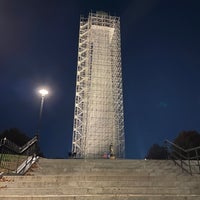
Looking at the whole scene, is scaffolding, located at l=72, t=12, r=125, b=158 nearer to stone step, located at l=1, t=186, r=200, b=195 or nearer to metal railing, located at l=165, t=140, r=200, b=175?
metal railing, located at l=165, t=140, r=200, b=175

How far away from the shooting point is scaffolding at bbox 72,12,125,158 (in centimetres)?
3147

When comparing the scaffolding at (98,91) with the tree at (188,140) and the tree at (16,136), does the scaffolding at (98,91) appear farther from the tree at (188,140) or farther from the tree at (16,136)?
the tree at (16,136)

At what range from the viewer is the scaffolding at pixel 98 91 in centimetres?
3147

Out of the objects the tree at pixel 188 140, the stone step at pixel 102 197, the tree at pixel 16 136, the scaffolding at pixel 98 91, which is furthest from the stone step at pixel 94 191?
the tree at pixel 16 136

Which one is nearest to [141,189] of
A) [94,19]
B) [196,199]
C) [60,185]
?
[196,199]

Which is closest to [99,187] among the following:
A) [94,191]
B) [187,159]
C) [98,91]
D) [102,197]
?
[94,191]

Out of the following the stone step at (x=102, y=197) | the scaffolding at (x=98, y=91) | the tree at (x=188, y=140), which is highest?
the scaffolding at (x=98, y=91)

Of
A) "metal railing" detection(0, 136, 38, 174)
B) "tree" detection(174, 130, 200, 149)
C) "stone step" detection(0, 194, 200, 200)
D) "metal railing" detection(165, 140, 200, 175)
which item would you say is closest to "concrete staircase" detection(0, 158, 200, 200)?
"stone step" detection(0, 194, 200, 200)

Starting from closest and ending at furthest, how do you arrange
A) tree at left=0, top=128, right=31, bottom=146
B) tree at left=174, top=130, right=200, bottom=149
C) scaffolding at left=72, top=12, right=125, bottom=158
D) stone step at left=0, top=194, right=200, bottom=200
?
1. stone step at left=0, top=194, right=200, bottom=200
2. scaffolding at left=72, top=12, right=125, bottom=158
3. tree at left=174, top=130, right=200, bottom=149
4. tree at left=0, top=128, right=31, bottom=146

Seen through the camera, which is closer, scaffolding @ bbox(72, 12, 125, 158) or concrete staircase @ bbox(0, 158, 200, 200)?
concrete staircase @ bbox(0, 158, 200, 200)

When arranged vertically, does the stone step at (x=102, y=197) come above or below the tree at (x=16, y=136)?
below

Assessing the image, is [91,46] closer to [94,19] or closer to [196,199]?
[94,19]

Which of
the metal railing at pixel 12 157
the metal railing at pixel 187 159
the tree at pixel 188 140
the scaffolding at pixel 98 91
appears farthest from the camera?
the tree at pixel 188 140

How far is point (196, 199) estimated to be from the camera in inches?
223
